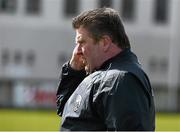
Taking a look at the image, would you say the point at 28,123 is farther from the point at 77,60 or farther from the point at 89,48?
the point at 89,48

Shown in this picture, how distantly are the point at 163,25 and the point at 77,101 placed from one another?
44.0 meters

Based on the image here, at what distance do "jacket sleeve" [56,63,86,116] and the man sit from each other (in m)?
0.41

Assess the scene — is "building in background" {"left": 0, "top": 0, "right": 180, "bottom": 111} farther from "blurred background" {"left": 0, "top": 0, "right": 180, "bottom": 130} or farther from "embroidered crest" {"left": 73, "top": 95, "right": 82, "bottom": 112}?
"embroidered crest" {"left": 73, "top": 95, "right": 82, "bottom": 112}

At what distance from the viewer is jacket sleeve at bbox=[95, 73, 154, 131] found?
358 cm

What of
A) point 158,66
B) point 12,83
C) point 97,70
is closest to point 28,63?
point 12,83

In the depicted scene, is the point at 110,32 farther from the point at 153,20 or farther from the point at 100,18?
the point at 153,20

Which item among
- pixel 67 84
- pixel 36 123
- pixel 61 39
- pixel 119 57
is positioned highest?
pixel 119 57

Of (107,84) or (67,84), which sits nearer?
(107,84)

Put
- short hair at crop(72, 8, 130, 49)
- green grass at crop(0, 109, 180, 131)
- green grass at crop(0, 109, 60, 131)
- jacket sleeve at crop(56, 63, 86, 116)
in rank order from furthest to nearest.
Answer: green grass at crop(0, 109, 180, 131) → green grass at crop(0, 109, 60, 131) → jacket sleeve at crop(56, 63, 86, 116) → short hair at crop(72, 8, 130, 49)

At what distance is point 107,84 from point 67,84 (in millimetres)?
778

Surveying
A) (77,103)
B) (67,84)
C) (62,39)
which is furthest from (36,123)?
(62,39)

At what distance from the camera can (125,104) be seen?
11.8ft

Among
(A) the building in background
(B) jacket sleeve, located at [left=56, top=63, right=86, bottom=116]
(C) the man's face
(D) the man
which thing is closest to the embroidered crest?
(D) the man

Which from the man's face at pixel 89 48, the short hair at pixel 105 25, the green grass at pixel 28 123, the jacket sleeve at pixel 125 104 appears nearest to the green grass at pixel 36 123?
the green grass at pixel 28 123
